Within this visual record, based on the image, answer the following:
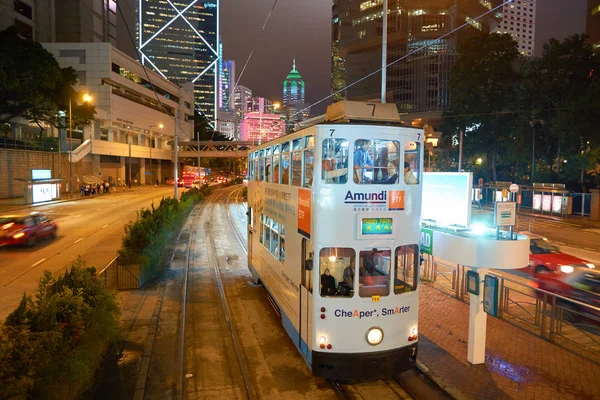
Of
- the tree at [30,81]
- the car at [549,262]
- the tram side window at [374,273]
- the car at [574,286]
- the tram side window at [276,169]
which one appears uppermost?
the tree at [30,81]

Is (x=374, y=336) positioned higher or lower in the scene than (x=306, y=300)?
lower

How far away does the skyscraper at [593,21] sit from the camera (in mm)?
81875

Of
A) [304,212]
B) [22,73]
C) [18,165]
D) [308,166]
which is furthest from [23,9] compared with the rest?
[304,212]

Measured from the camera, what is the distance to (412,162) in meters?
7.35

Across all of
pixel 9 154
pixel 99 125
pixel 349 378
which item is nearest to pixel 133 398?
pixel 349 378

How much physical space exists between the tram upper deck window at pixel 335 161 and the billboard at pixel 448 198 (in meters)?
3.46

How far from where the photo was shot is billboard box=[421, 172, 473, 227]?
9.27m

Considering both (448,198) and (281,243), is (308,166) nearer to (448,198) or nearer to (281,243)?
(281,243)

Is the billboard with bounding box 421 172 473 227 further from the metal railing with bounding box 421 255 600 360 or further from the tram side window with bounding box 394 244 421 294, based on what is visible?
the tram side window with bounding box 394 244 421 294

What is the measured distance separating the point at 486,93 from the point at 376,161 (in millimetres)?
46920

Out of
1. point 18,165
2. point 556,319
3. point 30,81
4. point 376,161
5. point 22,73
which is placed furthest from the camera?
point 18,165

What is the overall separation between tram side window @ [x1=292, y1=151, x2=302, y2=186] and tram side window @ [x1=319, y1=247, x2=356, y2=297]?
58.7 inches

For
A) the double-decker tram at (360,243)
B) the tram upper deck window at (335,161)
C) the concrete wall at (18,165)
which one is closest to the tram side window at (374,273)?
the double-decker tram at (360,243)

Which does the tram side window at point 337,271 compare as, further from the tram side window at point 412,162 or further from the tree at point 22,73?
the tree at point 22,73
